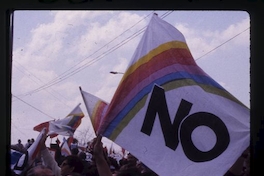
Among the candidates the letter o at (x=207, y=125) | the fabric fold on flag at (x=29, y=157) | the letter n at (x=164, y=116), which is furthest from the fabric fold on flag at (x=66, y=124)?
the letter o at (x=207, y=125)

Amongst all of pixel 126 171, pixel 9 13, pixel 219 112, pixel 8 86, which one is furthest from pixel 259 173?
pixel 9 13

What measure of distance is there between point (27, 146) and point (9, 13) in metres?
0.63

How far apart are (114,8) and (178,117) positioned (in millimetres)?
587

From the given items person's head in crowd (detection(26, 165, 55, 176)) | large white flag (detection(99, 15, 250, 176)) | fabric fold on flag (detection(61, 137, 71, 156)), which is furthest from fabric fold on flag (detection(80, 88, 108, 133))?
person's head in crowd (detection(26, 165, 55, 176))

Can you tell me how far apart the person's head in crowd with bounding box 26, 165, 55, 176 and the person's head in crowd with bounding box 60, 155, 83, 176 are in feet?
0.22

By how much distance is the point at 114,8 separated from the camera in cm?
205

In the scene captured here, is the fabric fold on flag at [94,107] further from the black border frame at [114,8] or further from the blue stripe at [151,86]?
the black border frame at [114,8]

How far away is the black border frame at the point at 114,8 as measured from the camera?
6.61 ft

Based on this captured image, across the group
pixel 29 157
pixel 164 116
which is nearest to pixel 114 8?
pixel 164 116

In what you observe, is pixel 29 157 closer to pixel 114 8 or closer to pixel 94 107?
pixel 94 107

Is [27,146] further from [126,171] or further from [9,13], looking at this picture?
[9,13]

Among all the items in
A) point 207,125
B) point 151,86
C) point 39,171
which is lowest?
point 39,171

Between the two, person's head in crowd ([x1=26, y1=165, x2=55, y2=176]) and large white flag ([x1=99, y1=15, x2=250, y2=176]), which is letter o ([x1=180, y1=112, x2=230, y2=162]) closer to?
large white flag ([x1=99, y1=15, x2=250, y2=176])

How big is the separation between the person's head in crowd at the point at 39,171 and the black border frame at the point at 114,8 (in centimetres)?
10
